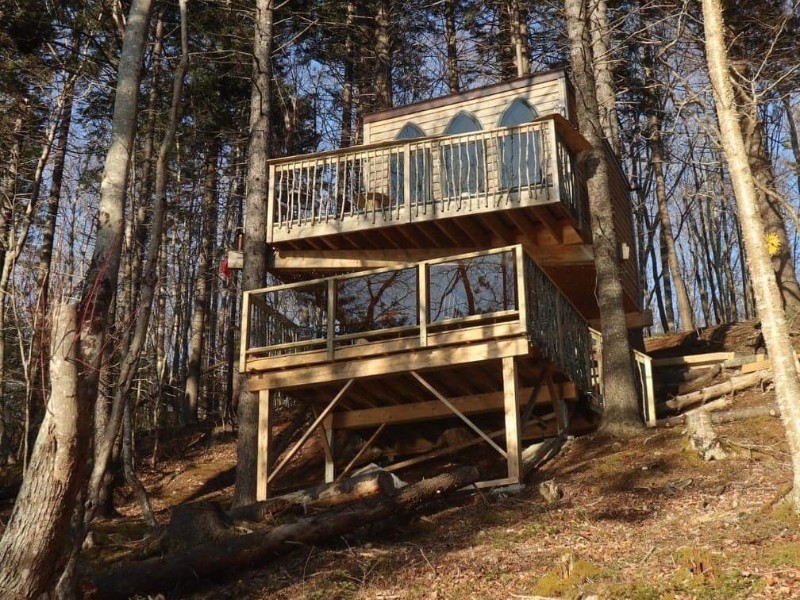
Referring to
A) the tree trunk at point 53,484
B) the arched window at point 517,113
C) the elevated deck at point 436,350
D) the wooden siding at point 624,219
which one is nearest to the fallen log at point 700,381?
the elevated deck at point 436,350

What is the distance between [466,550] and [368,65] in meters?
20.3

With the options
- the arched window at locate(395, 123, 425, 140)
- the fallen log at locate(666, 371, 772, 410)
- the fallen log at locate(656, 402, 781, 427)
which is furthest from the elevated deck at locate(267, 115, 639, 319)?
the fallen log at locate(656, 402, 781, 427)

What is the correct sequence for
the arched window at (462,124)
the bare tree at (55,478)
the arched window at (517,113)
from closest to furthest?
the bare tree at (55,478) → the arched window at (517,113) → the arched window at (462,124)

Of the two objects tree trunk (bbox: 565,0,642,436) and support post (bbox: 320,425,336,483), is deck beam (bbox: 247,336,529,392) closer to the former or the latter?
support post (bbox: 320,425,336,483)

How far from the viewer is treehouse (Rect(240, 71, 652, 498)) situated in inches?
460

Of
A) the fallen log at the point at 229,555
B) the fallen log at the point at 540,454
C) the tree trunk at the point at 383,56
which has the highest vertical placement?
the tree trunk at the point at 383,56

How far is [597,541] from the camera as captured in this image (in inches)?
304

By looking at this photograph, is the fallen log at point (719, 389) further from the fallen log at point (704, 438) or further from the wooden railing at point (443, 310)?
the fallen log at point (704, 438)

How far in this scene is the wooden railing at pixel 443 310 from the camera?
37.3 feet

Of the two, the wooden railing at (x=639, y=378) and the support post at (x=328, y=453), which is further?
the support post at (x=328, y=453)

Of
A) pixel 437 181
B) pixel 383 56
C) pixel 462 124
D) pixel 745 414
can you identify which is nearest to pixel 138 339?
pixel 437 181

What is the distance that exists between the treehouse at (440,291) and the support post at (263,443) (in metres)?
0.03

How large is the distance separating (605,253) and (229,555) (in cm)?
769

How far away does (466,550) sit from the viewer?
26.2ft
